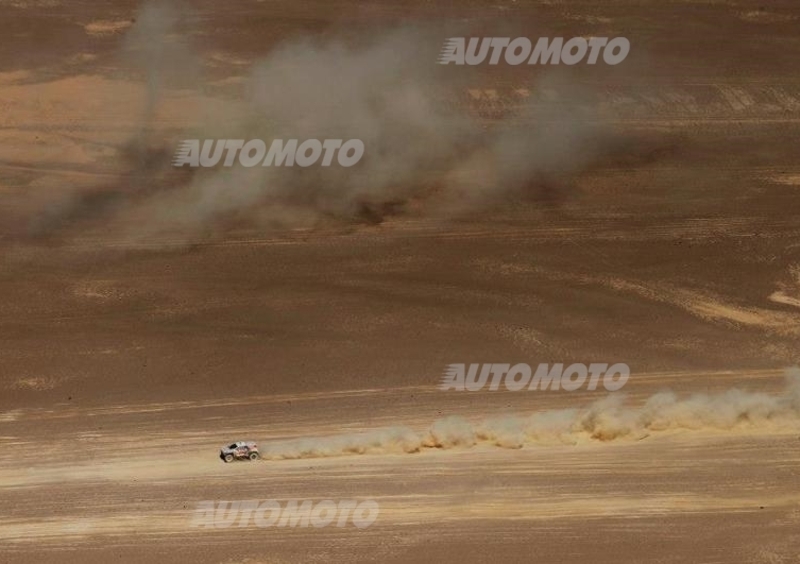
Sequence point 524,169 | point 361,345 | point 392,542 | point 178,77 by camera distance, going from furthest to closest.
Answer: point 178,77
point 524,169
point 361,345
point 392,542

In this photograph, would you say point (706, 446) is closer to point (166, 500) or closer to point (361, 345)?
point (361, 345)

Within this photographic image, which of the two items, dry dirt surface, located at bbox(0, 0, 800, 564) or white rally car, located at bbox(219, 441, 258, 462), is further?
white rally car, located at bbox(219, 441, 258, 462)

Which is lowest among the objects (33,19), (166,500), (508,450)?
(508,450)

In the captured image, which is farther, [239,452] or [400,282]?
[400,282]

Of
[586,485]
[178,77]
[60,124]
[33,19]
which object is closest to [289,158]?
[178,77]

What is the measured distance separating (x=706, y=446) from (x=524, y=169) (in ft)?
26.3

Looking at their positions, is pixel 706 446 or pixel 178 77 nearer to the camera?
pixel 706 446

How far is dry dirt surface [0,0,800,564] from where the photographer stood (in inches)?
810

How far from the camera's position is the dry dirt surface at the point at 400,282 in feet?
67.5

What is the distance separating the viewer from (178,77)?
2723 cm

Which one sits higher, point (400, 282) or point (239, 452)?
point (400, 282)

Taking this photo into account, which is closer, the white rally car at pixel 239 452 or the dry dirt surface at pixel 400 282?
the dry dirt surface at pixel 400 282

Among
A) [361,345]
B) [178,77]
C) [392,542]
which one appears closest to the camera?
[392,542]

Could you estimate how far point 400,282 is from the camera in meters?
23.7
